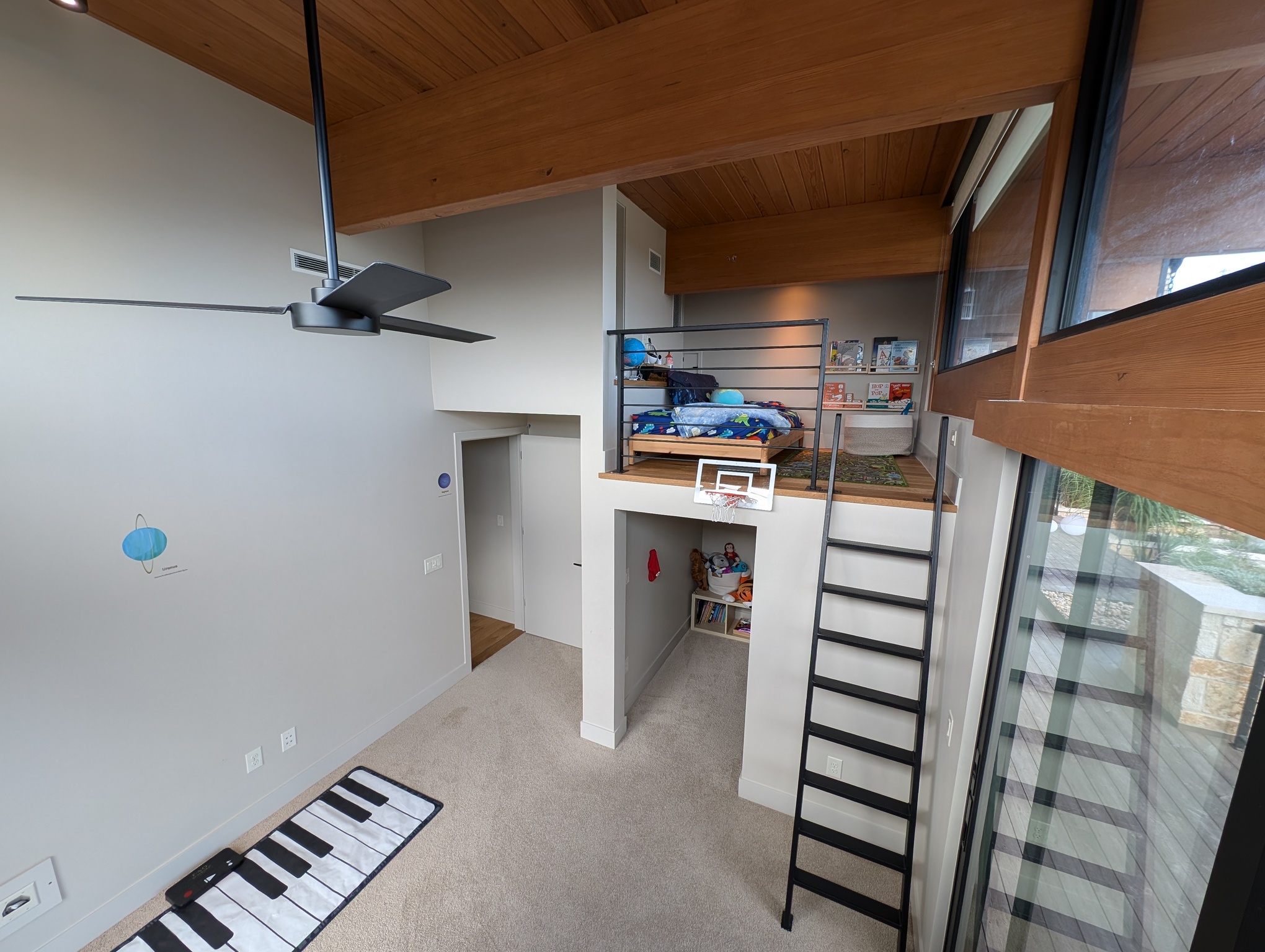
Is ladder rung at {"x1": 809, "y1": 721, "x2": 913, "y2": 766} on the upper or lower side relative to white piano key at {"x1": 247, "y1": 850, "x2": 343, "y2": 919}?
upper

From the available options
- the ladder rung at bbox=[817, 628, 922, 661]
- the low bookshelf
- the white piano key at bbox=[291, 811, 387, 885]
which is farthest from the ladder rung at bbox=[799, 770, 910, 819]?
the low bookshelf

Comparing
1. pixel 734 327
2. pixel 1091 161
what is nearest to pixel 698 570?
pixel 734 327

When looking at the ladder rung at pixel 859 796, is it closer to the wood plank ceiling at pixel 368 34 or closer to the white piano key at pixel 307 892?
the white piano key at pixel 307 892

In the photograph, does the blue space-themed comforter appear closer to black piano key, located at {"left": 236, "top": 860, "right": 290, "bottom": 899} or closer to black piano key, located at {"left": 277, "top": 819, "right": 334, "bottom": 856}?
black piano key, located at {"left": 277, "top": 819, "right": 334, "bottom": 856}

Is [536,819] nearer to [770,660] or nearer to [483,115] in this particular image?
[770,660]

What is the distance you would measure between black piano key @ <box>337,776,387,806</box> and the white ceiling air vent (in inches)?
116

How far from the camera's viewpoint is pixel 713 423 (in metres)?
2.86

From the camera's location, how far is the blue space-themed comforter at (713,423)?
269cm

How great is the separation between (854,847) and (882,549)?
1.31 metres

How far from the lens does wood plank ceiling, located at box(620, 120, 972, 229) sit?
7.86ft

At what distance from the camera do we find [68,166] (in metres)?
1.77

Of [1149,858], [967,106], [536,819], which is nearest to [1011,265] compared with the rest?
[967,106]

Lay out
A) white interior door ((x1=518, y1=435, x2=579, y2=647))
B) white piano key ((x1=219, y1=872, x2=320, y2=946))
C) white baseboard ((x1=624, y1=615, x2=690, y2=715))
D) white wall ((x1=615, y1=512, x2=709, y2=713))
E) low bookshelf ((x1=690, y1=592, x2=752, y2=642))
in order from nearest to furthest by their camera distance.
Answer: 1. white piano key ((x1=219, y1=872, x2=320, y2=946))
2. white wall ((x1=615, y1=512, x2=709, y2=713))
3. white baseboard ((x1=624, y1=615, x2=690, y2=715))
4. white interior door ((x1=518, y1=435, x2=579, y2=647))
5. low bookshelf ((x1=690, y1=592, x2=752, y2=642))

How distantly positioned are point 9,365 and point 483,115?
1.95m
